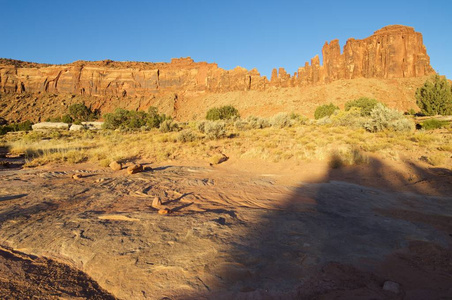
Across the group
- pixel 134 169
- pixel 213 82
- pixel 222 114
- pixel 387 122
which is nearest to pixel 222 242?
pixel 134 169

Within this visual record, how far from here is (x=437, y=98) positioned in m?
31.9

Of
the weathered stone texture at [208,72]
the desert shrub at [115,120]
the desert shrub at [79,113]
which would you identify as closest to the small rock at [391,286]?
the desert shrub at [115,120]

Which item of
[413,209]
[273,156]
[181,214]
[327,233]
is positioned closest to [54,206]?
[181,214]

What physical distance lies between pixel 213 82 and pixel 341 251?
9369 centimetres

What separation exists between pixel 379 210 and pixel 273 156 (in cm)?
569

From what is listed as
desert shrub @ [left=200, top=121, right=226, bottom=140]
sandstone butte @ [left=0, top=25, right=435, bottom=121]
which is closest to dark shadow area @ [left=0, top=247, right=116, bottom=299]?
desert shrub @ [left=200, top=121, right=226, bottom=140]

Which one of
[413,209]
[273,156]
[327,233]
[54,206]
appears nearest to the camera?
[327,233]

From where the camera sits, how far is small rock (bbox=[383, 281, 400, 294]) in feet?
7.97

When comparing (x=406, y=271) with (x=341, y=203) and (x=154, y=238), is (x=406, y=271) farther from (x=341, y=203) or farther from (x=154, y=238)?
(x=154, y=238)

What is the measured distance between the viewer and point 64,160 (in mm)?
10117

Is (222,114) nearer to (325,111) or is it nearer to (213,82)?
(325,111)

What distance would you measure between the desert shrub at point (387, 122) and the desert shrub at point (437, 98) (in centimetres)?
2143

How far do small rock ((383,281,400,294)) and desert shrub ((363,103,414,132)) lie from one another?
14.6m

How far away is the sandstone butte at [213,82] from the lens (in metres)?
69.7
